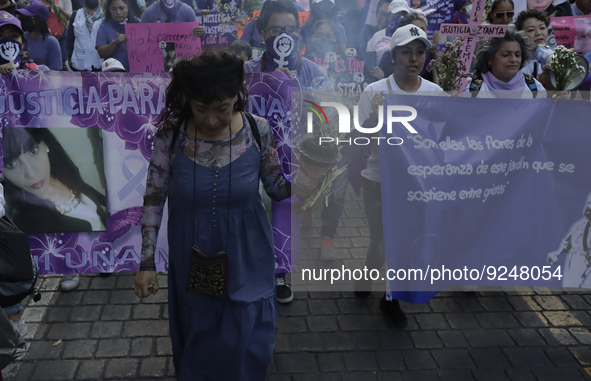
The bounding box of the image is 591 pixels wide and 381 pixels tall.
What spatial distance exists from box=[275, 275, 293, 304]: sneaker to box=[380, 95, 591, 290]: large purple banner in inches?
34.6

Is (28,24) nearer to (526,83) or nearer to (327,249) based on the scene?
(327,249)

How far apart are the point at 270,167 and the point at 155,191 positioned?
573mm

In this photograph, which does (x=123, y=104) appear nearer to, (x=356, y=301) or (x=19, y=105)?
(x=19, y=105)

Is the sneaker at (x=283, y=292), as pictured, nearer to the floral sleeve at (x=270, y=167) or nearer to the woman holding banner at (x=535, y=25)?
the floral sleeve at (x=270, y=167)

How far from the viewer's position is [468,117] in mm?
3537

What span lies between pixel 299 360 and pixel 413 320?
966 mm

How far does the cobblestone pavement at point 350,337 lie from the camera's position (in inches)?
133

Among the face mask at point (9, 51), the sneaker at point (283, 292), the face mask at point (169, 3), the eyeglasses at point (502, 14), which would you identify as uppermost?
the face mask at point (169, 3)

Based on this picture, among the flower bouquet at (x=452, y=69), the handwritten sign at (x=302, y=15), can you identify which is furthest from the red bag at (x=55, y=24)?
the flower bouquet at (x=452, y=69)

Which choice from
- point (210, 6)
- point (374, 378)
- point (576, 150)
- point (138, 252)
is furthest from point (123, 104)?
point (210, 6)

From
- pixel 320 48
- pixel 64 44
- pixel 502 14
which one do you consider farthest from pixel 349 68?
pixel 64 44

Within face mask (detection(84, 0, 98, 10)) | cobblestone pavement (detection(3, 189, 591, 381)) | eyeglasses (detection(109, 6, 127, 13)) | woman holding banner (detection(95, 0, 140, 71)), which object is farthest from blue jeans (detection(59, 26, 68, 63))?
cobblestone pavement (detection(3, 189, 591, 381))

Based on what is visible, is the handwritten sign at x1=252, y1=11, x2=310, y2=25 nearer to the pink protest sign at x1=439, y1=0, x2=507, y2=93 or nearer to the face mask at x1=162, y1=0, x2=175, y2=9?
the face mask at x1=162, y1=0, x2=175, y2=9

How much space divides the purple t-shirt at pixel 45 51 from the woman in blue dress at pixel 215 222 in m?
3.93
